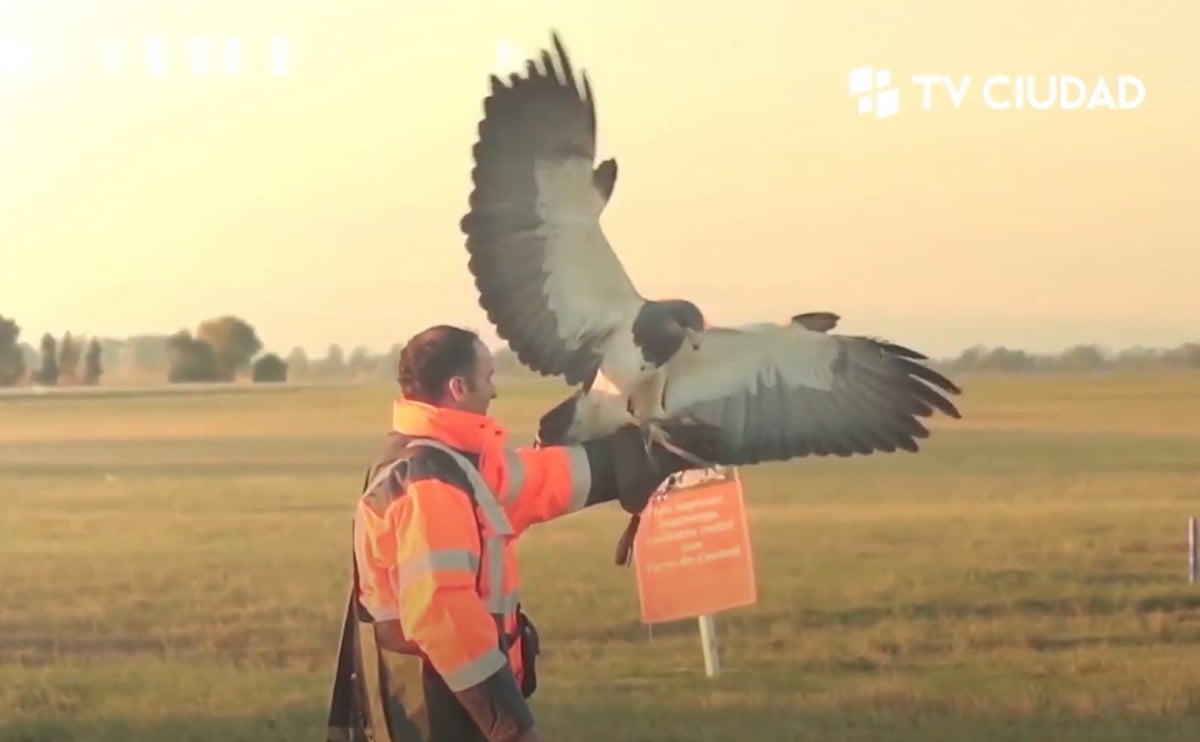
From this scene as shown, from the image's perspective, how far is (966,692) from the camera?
2.27 m

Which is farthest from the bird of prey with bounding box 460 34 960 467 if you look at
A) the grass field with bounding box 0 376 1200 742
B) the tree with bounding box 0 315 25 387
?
the tree with bounding box 0 315 25 387

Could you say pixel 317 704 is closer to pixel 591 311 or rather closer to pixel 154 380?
pixel 154 380

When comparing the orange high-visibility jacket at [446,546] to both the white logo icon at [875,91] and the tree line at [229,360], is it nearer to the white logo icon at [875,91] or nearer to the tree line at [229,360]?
the tree line at [229,360]

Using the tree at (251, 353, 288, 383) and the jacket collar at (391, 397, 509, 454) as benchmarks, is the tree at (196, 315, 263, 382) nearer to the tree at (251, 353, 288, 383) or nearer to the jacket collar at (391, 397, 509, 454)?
the tree at (251, 353, 288, 383)

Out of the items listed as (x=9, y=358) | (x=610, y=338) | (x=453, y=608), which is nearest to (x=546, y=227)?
(x=610, y=338)

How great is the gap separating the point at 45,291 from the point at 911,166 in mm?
1530

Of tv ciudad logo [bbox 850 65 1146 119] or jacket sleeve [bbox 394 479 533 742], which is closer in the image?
jacket sleeve [bbox 394 479 533 742]

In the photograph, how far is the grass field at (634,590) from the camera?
88.6 inches

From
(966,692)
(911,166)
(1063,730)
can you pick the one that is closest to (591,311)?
(911,166)

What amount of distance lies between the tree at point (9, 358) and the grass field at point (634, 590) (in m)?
0.06

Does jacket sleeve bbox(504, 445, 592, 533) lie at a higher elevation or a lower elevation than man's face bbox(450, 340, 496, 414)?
lower

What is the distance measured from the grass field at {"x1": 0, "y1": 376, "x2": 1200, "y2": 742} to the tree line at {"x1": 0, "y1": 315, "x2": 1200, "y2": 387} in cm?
4

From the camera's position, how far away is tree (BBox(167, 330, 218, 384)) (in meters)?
2.24

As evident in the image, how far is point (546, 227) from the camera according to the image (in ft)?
7.09
